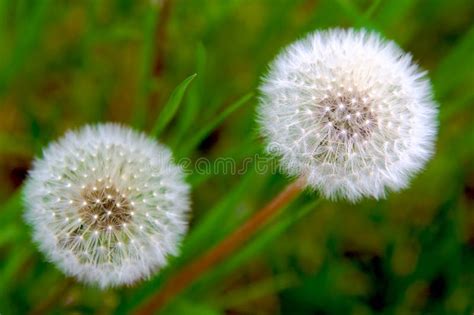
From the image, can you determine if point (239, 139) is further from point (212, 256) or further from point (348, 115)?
point (348, 115)

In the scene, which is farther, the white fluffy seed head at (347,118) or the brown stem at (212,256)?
the brown stem at (212,256)

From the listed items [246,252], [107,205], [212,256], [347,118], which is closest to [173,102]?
[107,205]

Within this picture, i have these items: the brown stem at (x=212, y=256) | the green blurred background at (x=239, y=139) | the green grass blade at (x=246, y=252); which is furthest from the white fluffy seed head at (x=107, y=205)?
the green grass blade at (x=246, y=252)

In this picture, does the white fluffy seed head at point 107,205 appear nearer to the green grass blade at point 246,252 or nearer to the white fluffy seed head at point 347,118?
the white fluffy seed head at point 347,118

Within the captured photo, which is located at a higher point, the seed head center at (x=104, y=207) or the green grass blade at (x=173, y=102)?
the green grass blade at (x=173, y=102)

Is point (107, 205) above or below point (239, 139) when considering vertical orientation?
below

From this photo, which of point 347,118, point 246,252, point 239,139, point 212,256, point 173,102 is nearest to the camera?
point 347,118

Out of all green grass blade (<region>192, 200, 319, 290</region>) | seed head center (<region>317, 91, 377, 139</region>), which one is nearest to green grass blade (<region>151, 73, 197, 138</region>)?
seed head center (<region>317, 91, 377, 139</region>)

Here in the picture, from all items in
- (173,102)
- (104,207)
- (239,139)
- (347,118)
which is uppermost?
(239,139)
